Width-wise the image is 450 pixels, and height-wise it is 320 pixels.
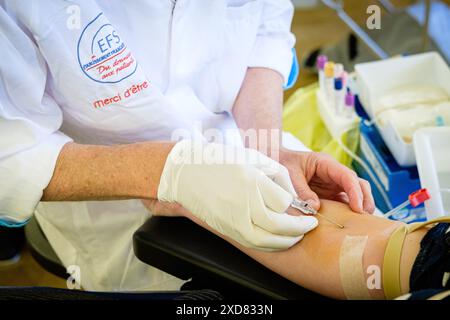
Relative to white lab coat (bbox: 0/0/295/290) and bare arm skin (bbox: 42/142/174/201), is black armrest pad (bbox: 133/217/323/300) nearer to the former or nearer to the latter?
bare arm skin (bbox: 42/142/174/201)

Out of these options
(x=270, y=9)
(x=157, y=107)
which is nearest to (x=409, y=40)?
(x=270, y=9)

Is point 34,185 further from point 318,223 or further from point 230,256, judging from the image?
point 318,223

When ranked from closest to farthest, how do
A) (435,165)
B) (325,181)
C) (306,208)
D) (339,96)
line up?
(306,208) < (325,181) < (435,165) < (339,96)

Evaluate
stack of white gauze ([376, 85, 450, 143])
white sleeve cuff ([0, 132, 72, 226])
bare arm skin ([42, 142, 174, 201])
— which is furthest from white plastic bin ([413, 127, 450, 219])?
white sleeve cuff ([0, 132, 72, 226])

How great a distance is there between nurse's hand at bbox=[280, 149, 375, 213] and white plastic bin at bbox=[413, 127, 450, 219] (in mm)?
178

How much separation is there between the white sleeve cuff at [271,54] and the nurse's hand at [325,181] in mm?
258

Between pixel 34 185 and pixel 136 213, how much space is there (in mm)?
308

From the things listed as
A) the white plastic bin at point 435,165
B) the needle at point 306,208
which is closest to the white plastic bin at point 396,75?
the white plastic bin at point 435,165

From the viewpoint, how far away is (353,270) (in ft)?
3.02

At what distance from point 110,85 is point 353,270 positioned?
A: 0.57 meters

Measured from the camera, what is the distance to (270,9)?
1357 mm

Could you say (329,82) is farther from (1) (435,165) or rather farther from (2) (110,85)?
(2) (110,85)

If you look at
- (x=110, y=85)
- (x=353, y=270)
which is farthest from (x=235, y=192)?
(x=110, y=85)

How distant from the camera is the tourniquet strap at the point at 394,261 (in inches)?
34.5
